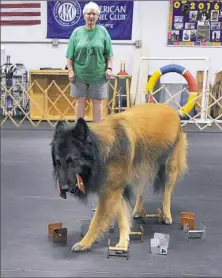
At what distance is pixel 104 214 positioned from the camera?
2352 millimetres

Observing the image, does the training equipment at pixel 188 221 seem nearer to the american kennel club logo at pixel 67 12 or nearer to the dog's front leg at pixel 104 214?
the dog's front leg at pixel 104 214

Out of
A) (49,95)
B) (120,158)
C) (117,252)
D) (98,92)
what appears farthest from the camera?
(49,95)

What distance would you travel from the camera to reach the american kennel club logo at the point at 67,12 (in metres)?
6.14

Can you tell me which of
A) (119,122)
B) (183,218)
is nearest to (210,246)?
(183,218)

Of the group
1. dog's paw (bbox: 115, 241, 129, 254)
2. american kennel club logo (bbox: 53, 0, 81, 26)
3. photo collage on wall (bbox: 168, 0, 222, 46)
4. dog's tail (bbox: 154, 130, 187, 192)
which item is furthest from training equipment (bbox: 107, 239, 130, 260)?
american kennel club logo (bbox: 53, 0, 81, 26)

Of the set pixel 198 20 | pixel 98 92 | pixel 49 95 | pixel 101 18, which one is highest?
pixel 101 18

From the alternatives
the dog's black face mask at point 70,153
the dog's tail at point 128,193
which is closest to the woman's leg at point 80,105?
the dog's tail at point 128,193

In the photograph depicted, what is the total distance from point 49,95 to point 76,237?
6.09 m

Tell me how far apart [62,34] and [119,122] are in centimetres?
629

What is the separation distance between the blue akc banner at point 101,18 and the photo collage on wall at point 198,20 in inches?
120

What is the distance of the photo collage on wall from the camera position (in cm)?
234

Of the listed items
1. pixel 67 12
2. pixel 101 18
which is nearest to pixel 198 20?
pixel 101 18

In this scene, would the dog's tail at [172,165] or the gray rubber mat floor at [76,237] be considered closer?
the gray rubber mat floor at [76,237]

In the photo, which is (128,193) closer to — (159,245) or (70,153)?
(159,245)
